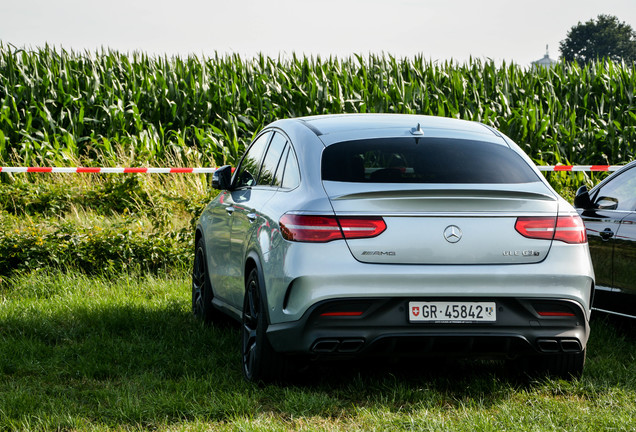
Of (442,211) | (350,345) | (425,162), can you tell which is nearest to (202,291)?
(425,162)

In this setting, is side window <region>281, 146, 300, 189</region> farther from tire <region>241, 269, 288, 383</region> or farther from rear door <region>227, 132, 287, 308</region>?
tire <region>241, 269, 288, 383</region>

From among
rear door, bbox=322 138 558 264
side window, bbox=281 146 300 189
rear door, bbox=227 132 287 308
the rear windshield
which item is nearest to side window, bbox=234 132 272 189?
rear door, bbox=227 132 287 308

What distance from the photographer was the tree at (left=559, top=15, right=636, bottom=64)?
10456cm

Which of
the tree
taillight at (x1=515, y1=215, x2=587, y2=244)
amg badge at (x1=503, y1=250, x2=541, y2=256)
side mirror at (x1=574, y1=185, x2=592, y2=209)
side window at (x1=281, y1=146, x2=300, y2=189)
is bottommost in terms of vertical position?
the tree

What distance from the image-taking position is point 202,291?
327 inches

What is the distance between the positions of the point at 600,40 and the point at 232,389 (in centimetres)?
10584

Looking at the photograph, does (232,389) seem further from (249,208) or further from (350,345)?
(249,208)

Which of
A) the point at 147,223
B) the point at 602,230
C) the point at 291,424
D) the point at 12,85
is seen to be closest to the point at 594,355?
the point at 602,230

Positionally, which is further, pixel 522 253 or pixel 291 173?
pixel 291 173

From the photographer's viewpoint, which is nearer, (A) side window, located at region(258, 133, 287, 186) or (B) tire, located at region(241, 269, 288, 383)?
(B) tire, located at region(241, 269, 288, 383)

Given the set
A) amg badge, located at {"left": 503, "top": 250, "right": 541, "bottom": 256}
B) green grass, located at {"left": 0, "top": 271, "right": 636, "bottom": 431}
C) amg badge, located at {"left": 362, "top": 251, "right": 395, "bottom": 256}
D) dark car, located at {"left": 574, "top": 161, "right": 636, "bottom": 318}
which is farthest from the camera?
dark car, located at {"left": 574, "top": 161, "right": 636, "bottom": 318}

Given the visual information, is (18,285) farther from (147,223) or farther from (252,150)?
(252,150)

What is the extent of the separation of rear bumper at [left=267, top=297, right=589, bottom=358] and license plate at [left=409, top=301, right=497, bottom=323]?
31 millimetres

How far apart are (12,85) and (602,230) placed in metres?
13.1
